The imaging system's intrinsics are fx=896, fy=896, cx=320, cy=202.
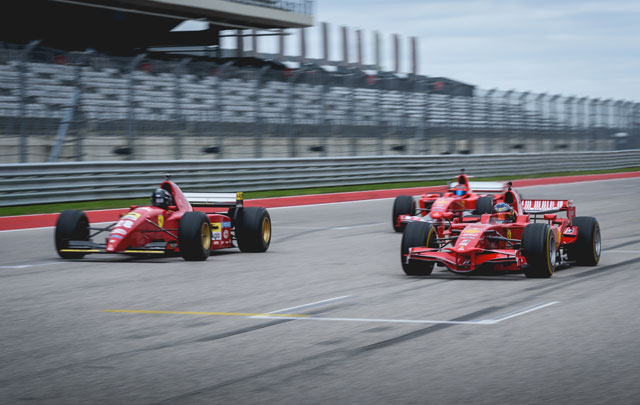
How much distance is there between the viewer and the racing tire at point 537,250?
923 cm

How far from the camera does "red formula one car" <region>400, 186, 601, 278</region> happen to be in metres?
9.30

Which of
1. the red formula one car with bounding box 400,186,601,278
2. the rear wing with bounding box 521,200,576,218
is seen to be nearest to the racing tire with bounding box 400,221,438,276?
the red formula one car with bounding box 400,186,601,278

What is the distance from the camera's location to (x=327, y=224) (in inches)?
675

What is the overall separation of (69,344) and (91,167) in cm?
1334

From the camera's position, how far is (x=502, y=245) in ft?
33.1

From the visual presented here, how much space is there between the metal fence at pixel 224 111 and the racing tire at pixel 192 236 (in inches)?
338

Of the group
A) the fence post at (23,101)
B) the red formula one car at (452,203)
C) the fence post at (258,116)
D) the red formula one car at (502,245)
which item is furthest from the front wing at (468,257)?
the fence post at (258,116)

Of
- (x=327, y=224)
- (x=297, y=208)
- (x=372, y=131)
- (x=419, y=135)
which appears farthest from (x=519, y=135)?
(x=327, y=224)

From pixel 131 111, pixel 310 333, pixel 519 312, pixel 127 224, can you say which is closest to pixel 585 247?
pixel 519 312

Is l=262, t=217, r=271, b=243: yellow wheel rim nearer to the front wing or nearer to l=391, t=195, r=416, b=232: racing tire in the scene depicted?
l=391, t=195, r=416, b=232: racing tire

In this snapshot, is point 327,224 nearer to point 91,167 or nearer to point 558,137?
point 91,167

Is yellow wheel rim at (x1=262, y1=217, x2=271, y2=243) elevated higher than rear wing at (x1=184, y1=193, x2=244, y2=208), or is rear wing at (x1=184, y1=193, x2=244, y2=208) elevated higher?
rear wing at (x1=184, y1=193, x2=244, y2=208)

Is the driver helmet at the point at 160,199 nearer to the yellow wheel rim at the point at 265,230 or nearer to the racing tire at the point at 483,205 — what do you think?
the yellow wheel rim at the point at 265,230

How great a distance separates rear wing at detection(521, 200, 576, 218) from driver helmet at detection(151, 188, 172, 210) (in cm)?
464
